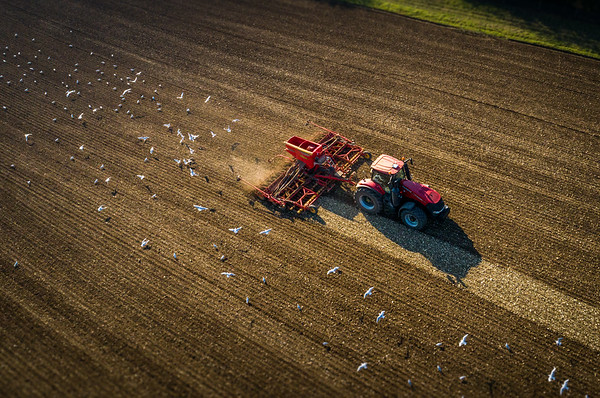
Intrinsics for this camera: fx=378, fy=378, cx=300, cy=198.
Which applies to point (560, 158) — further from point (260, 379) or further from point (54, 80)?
point (54, 80)

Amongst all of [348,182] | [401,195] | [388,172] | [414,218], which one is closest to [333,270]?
[414,218]

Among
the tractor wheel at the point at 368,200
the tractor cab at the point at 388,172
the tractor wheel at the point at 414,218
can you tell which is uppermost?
the tractor cab at the point at 388,172

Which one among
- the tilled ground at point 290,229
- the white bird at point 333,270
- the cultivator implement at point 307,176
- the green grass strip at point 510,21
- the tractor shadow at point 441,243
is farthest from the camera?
the green grass strip at point 510,21

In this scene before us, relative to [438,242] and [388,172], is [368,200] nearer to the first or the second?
[388,172]

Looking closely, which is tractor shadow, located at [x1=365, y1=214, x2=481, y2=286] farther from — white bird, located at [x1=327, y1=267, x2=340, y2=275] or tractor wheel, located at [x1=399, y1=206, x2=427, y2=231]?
white bird, located at [x1=327, y1=267, x2=340, y2=275]

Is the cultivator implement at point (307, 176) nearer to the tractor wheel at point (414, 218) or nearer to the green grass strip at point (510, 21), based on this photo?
the tractor wheel at point (414, 218)

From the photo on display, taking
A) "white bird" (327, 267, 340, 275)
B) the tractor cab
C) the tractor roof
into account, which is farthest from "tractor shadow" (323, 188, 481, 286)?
"white bird" (327, 267, 340, 275)

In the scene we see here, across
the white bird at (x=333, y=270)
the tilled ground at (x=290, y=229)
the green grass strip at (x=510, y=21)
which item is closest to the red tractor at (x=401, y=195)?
the tilled ground at (x=290, y=229)
